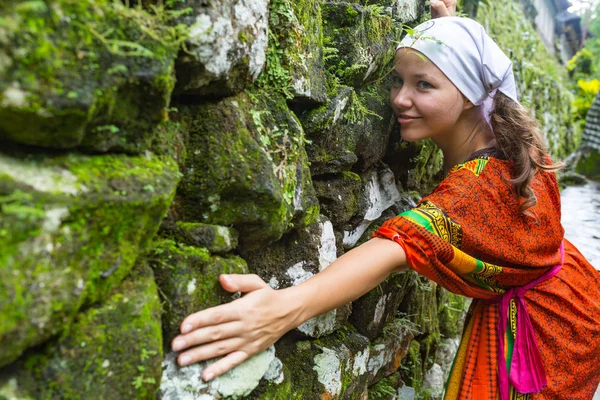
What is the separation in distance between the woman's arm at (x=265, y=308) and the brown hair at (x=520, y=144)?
23.5 inches

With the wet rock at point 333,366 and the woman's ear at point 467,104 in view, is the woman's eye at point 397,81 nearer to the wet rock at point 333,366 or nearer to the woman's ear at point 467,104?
the woman's ear at point 467,104

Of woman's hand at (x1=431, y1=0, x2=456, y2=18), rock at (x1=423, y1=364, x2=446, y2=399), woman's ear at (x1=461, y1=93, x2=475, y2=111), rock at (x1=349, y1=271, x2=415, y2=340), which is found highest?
woman's hand at (x1=431, y1=0, x2=456, y2=18)

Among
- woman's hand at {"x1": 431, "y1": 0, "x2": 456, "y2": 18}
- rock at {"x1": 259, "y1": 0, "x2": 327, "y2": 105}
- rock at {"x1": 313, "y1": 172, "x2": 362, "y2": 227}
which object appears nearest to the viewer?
rock at {"x1": 259, "y1": 0, "x2": 327, "y2": 105}

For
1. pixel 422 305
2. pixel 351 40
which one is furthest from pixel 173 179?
pixel 422 305

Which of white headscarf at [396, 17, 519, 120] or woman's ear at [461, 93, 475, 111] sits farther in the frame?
woman's ear at [461, 93, 475, 111]

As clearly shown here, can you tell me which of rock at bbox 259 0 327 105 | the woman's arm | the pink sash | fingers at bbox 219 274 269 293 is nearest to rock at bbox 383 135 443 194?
rock at bbox 259 0 327 105

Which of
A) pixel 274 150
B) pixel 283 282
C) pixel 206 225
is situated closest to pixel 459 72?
pixel 274 150

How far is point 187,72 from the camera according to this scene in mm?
1216

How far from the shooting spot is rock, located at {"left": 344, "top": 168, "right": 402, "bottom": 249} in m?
2.22

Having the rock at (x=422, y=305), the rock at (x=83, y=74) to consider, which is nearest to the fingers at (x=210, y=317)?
the rock at (x=83, y=74)

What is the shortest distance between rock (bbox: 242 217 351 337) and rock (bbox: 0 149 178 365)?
Result: 0.57 m

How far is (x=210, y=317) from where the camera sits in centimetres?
124

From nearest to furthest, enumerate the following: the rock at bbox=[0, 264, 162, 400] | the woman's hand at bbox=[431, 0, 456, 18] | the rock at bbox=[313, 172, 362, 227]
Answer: the rock at bbox=[0, 264, 162, 400] < the rock at bbox=[313, 172, 362, 227] < the woman's hand at bbox=[431, 0, 456, 18]

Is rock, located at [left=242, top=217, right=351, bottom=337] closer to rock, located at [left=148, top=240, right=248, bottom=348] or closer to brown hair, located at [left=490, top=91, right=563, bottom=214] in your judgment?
rock, located at [left=148, top=240, right=248, bottom=348]
